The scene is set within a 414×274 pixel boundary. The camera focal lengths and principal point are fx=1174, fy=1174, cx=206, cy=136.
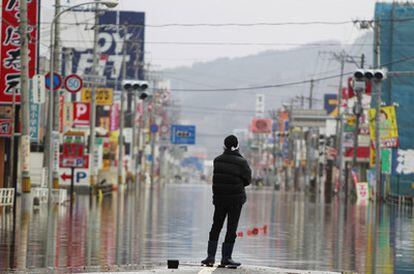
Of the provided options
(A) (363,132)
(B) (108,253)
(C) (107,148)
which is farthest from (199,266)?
(A) (363,132)

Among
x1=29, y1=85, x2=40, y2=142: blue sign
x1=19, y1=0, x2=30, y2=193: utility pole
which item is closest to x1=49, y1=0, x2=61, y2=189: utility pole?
x1=29, y1=85, x2=40, y2=142: blue sign

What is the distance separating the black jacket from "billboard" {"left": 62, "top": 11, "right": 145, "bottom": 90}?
70.6 metres

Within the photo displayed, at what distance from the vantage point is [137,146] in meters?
128

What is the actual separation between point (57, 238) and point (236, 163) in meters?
9.39

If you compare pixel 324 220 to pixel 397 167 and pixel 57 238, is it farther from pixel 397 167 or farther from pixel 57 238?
pixel 397 167

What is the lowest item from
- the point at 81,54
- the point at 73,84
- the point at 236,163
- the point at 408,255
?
the point at 408,255

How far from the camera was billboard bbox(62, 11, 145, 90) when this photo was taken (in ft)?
309

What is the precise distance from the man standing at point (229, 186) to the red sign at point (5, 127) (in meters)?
25.2

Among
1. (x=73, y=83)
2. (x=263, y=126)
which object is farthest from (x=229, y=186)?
(x=263, y=126)

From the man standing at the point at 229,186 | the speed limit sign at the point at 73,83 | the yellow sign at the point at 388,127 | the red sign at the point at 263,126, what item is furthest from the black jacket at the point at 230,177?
the red sign at the point at 263,126

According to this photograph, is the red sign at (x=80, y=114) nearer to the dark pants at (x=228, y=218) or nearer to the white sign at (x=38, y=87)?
the white sign at (x=38, y=87)

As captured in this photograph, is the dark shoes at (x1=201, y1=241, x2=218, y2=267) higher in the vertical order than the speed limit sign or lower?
lower

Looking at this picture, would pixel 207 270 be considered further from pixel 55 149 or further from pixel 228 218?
pixel 55 149

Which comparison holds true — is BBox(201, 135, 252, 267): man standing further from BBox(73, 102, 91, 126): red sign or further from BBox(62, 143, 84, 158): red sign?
BBox(73, 102, 91, 126): red sign
